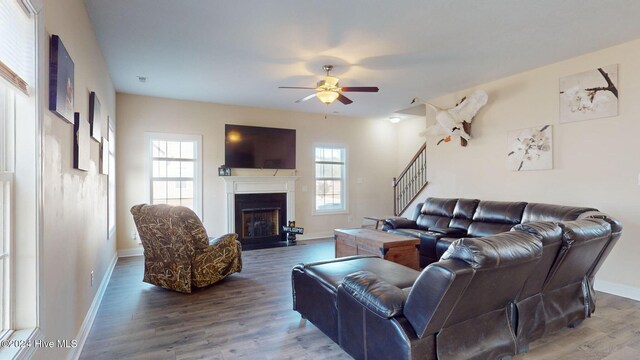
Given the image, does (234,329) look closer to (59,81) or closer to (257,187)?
(59,81)

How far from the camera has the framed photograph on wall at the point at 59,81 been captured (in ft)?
5.74

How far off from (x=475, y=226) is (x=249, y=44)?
3780 mm

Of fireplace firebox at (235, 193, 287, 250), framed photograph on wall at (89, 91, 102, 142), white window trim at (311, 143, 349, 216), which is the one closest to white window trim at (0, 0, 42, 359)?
framed photograph on wall at (89, 91, 102, 142)

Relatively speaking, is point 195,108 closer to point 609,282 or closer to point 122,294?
point 122,294

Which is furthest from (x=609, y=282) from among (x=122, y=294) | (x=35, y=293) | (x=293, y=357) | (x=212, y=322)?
(x=122, y=294)

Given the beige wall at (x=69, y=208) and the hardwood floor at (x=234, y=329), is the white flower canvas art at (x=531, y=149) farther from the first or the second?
the beige wall at (x=69, y=208)

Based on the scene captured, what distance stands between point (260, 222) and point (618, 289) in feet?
17.9

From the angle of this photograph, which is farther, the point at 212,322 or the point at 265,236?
the point at 265,236

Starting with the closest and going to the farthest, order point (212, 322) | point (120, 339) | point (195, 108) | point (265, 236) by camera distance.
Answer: point (120, 339) < point (212, 322) < point (195, 108) < point (265, 236)

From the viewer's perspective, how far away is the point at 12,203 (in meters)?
1.42

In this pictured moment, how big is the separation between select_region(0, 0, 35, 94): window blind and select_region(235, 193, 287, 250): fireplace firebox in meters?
4.89

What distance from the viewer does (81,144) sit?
250 cm

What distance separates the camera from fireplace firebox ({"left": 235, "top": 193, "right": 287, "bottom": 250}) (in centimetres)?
629

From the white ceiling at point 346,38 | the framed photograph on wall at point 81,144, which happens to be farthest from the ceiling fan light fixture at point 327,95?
the framed photograph on wall at point 81,144
